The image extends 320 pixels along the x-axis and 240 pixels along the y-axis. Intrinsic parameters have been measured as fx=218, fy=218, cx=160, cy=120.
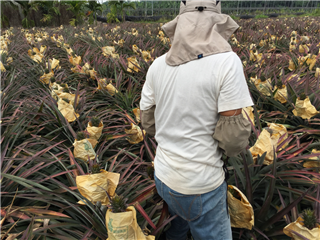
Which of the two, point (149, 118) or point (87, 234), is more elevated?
point (149, 118)

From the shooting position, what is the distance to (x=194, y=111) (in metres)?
0.95

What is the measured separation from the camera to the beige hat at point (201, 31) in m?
0.88

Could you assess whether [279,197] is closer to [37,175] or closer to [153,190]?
[153,190]

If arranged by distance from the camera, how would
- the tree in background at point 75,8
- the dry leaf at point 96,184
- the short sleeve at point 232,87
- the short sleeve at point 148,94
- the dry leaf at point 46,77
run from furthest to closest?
1. the tree in background at point 75,8
2. the dry leaf at point 46,77
3. the short sleeve at point 148,94
4. the dry leaf at point 96,184
5. the short sleeve at point 232,87

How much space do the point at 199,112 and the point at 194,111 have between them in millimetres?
22

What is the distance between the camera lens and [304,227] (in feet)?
3.10

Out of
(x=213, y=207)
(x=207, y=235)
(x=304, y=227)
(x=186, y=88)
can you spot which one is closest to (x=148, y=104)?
(x=186, y=88)

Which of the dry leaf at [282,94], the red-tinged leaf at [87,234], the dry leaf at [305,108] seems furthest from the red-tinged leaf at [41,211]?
the dry leaf at [282,94]

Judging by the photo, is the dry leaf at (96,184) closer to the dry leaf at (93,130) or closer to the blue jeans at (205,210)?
the blue jeans at (205,210)

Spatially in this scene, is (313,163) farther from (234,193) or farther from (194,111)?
(194,111)

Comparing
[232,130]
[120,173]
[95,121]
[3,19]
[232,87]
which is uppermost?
[3,19]

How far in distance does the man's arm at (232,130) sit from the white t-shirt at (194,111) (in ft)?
0.13

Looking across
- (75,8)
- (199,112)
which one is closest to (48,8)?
(75,8)

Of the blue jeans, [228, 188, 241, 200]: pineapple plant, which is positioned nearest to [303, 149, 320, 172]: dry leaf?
[228, 188, 241, 200]: pineapple plant
